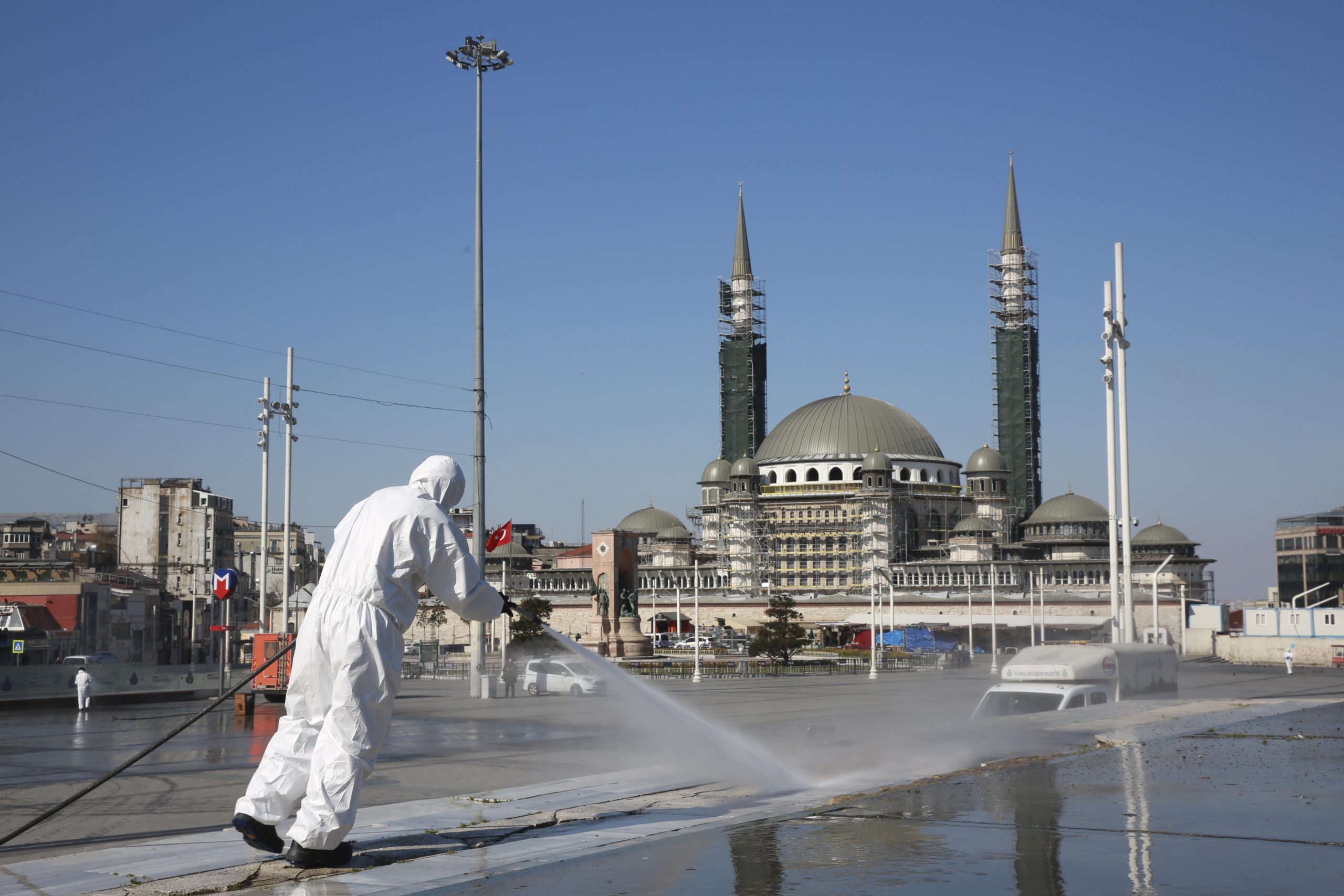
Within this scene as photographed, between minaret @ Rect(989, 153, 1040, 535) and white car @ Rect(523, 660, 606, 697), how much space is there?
84888mm

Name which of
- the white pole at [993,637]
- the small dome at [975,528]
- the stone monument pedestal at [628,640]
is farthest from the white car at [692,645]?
the small dome at [975,528]

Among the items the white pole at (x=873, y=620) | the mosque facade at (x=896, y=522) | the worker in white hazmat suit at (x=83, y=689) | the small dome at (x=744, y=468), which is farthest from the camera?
the small dome at (x=744, y=468)

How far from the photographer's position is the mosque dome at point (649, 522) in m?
130

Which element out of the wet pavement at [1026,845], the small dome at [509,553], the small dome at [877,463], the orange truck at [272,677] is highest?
the small dome at [877,463]

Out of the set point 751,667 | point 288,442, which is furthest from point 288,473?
point 751,667

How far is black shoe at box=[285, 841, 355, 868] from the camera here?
22.7 feet

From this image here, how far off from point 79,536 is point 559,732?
110 meters

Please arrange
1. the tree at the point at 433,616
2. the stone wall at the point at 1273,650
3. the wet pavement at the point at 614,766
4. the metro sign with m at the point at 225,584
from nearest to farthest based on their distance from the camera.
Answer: the wet pavement at the point at 614,766, the metro sign with m at the point at 225,584, the stone wall at the point at 1273,650, the tree at the point at 433,616

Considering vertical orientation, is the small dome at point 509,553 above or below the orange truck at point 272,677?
above

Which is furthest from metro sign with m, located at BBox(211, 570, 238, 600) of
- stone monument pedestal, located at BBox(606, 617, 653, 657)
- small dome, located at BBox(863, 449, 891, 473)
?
small dome, located at BBox(863, 449, 891, 473)

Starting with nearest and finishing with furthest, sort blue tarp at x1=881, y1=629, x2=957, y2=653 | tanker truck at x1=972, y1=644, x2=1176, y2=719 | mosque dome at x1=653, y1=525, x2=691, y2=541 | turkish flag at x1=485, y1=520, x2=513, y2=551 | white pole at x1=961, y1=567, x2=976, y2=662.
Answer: tanker truck at x1=972, y1=644, x2=1176, y2=719 < turkish flag at x1=485, y1=520, x2=513, y2=551 < white pole at x1=961, y1=567, x2=976, y2=662 < blue tarp at x1=881, y1=629, x2=957, y2=653 < mosque dome at x1=653, y1=525, x2=691, y2=541

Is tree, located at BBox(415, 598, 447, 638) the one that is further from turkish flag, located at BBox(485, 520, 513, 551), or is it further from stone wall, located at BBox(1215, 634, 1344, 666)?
stone wall, located at BBox(1215, 634, 1344, 666)

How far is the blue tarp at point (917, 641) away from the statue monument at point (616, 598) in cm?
1499

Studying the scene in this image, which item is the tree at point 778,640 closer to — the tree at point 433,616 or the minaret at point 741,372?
the tree at point 433,616
